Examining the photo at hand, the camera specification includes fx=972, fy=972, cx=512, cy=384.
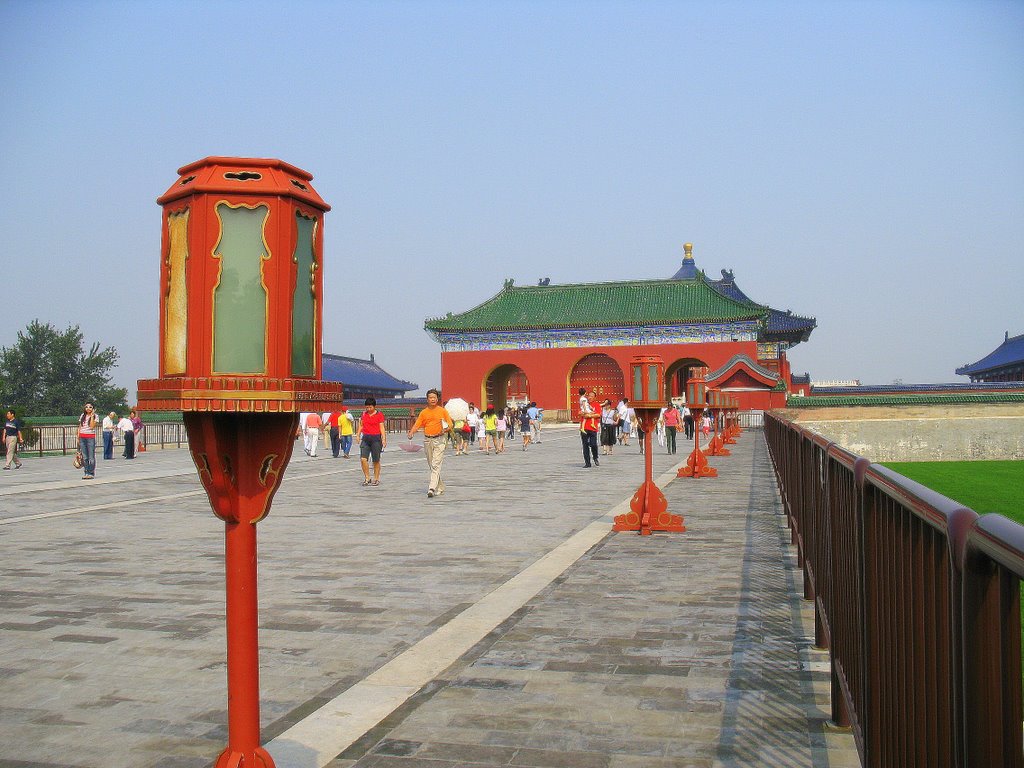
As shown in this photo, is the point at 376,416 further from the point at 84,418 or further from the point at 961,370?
the point at 961,370

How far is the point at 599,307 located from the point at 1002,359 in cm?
2112

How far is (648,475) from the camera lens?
8.61m

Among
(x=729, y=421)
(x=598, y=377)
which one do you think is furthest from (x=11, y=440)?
(x=598, y=377)

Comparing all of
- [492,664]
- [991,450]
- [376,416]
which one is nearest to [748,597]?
[492,664]

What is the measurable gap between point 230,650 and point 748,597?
3.98m

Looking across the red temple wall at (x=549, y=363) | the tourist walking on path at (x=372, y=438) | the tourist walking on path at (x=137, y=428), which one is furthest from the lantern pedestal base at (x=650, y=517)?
the red temple wall at (x=549, y=363)

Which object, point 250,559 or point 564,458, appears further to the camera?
point 564,458

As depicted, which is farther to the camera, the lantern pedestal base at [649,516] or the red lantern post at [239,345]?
the lantern pedestal base at [649,516]

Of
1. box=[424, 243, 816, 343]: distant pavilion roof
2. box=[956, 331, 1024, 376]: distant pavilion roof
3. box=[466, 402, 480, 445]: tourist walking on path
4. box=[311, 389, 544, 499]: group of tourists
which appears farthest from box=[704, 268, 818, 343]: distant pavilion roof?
box=[466, 402, 480, 445]: tourist walking on path

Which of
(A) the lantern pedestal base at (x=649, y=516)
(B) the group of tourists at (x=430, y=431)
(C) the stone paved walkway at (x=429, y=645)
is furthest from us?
(B) the group of tourists at (x=430, y=431)

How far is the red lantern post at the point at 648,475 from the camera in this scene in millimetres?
8781

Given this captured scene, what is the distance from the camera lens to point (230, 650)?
2.60m

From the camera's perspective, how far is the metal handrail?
1.39m

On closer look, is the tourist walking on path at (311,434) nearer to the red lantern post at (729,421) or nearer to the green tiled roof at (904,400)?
the red lantern post at (729,421)
